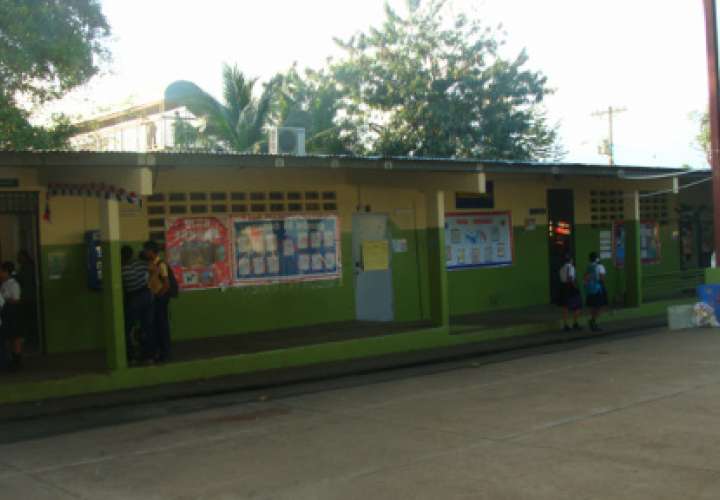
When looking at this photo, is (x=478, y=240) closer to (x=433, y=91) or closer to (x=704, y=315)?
(x=704, y=315)

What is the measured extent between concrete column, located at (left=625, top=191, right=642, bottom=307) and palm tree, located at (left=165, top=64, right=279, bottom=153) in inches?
468

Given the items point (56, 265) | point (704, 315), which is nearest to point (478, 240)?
point (704, 315)

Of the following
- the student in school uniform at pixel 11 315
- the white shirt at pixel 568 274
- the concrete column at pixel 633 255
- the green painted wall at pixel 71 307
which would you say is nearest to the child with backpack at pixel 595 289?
the white shirt at pixel 568 274

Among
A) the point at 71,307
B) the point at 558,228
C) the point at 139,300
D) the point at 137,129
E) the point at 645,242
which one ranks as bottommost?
the point at 71,307

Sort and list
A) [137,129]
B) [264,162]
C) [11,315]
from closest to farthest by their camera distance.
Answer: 1. [11,315]
2. [264,162]
3. [137,129]

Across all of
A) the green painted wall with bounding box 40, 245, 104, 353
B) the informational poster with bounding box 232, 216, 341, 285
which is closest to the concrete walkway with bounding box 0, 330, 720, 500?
the green painted wall with bounding box 40, 245, 104, 353

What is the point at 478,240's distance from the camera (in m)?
17.5

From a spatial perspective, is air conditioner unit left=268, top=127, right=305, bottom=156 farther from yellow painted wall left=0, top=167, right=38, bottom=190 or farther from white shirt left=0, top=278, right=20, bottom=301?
white shirt left=0, top=278, right=20, bottom=301

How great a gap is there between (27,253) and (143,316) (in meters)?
2.20

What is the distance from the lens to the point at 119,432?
847cm

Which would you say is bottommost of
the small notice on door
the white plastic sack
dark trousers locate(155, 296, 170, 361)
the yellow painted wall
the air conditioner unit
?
the white plastic sack

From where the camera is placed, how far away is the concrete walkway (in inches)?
245

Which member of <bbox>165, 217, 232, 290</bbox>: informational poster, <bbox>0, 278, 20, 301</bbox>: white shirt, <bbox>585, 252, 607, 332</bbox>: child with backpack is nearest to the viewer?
<bbox>0, 278, 20, 301</bbox>: white shirt

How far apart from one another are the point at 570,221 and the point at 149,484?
14.4 m
